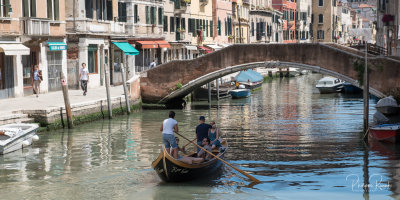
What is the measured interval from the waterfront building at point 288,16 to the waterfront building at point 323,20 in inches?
185

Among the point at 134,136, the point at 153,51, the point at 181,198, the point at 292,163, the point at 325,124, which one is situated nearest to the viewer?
the point at 181,198

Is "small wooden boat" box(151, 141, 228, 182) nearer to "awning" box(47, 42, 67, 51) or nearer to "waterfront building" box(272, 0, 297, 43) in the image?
"awning" box(47, 42, 67, 51)

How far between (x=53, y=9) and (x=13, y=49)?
4870 mm

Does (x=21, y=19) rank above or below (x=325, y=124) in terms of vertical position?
above

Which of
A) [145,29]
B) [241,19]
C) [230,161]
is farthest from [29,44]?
[241,19]

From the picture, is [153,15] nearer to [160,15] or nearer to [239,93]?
[160,15]

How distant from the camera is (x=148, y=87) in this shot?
3250cm

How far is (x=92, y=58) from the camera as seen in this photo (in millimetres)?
35219

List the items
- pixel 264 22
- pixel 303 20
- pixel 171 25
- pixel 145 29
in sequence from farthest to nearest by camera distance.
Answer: pixel 303 20
pixel 264 22
pixel 171 25
pixel 145 29

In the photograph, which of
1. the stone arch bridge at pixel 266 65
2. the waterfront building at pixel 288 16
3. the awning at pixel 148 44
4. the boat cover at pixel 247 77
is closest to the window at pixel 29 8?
the stone arch bridge at pixel 266 65

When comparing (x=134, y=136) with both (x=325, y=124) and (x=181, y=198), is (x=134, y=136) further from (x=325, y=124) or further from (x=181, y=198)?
(x=181, y=198)

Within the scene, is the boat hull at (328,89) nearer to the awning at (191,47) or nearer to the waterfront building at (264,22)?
the awning at (191,47)

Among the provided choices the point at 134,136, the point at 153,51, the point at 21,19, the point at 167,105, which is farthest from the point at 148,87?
the point at 153,51

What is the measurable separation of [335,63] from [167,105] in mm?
7871
